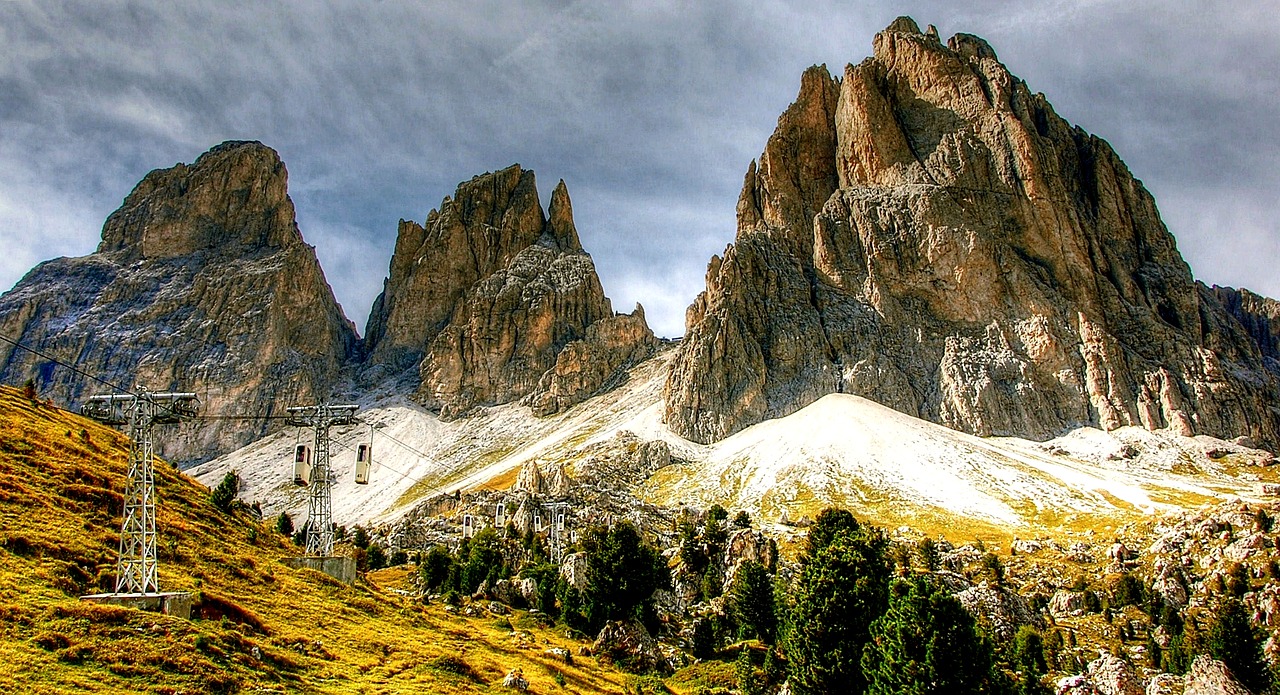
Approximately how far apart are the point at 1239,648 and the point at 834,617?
30267 mm

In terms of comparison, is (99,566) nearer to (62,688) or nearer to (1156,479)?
(62,688)

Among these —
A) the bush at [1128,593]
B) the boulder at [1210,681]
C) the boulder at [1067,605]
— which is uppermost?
the bush at [1128,593]

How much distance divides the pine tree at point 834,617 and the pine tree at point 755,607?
1426cm

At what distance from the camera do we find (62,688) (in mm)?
27375

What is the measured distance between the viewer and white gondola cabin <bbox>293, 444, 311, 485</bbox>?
1987 inches

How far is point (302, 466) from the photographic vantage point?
50656mm

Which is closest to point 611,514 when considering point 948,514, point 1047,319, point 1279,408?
point 948,514

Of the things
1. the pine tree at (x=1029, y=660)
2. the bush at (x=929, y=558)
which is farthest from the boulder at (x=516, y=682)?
the bush at (x=929, y=558)

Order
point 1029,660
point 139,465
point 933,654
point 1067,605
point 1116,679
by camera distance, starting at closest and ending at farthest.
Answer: point 933,654 → point 139,465 → point 1116,679 → point 1029,660 → point 1067,605

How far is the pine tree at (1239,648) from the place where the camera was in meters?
52.5

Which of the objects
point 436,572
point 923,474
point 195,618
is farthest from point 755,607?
point 923,474

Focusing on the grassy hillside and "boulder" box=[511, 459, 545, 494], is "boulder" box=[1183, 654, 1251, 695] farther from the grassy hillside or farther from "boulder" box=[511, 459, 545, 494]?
"boulder" box=[511, 459, 545, 494]

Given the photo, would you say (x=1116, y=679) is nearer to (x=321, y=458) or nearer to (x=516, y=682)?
(x=516, y=682)

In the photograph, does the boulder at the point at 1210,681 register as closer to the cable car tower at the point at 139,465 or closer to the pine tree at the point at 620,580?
the pine tree at the point at 620,580
